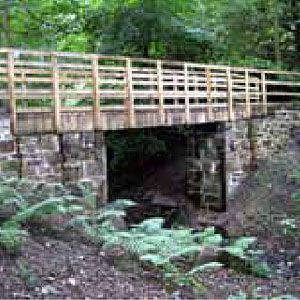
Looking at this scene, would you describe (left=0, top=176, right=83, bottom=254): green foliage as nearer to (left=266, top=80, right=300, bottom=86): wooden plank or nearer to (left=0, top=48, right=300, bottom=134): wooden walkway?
(left=0, top=48, right=300, bottom=134): wooden walkway

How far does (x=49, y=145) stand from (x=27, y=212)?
3200mm

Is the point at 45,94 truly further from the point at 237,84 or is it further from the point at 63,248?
the point at 237,84

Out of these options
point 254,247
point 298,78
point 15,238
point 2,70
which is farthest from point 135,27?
point 15,238

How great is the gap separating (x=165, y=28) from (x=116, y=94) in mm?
6671

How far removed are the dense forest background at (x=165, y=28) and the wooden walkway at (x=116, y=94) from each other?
115cm

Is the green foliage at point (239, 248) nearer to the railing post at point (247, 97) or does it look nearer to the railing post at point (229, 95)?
the railing post at point (229, 95)

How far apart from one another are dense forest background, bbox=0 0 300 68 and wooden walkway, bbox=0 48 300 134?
45.1 inches

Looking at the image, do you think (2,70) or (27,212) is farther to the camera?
(2,70)

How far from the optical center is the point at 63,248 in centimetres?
739

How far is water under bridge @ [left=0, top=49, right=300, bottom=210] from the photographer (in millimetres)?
10016

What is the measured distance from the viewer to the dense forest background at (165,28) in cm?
1766

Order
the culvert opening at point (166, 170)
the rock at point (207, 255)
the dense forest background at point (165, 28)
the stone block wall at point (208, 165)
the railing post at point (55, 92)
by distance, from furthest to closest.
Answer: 1. the dense forest background at point (165, 28)
2. the culvert opening at point (166, 170)
3. the stone block wall at point (208, 165)
4. the railing post at point (55, 92)
5. the rock at point (207, 255)

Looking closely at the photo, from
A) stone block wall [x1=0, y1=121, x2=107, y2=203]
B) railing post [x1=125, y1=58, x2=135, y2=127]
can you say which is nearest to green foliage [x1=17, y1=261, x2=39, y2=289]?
stone block wall [x1=0, y1=121, x2=107, y2=203]

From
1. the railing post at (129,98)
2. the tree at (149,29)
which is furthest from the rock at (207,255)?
the tree at (149,29)
